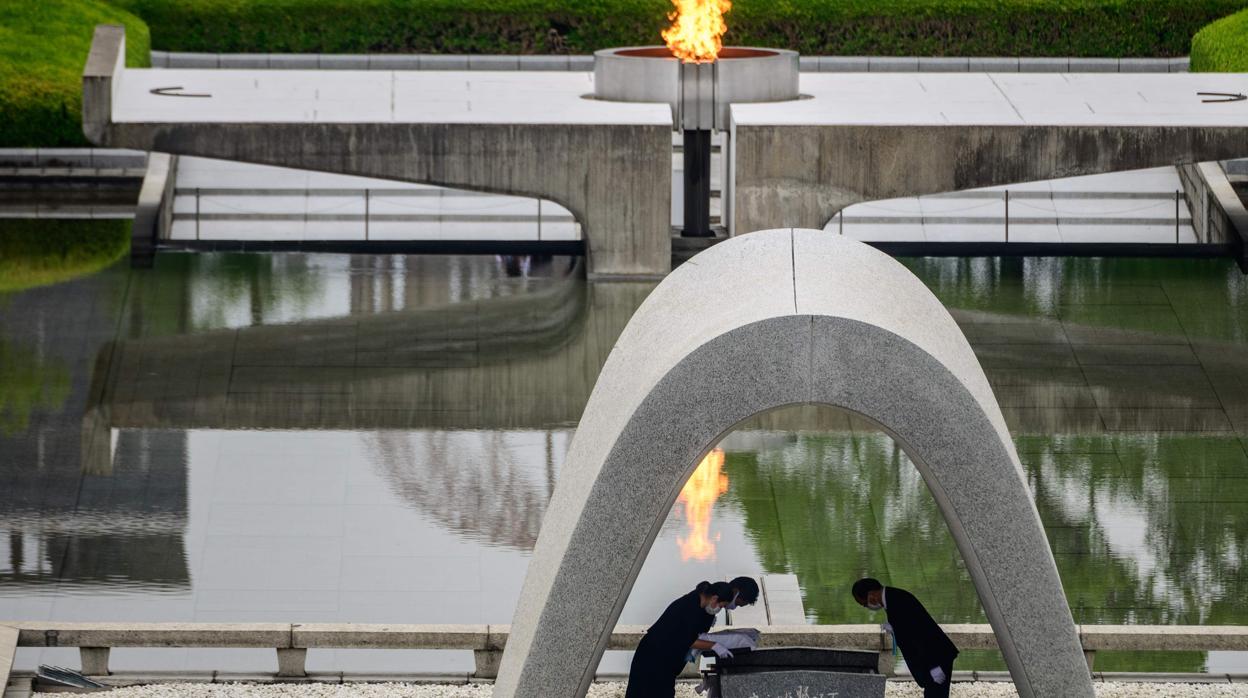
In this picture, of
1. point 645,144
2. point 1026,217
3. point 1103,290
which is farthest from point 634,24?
point 1103,290

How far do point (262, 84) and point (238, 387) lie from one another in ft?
22.2

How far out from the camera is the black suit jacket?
10.7 meters

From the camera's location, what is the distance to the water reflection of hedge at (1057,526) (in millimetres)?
13891

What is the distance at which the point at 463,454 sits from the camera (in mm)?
16953

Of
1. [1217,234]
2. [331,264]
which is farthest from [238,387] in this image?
[1217,234]

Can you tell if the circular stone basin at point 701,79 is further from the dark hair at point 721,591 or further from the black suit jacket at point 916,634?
the dark hair at point 721,591

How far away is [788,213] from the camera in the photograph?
22.6 meters

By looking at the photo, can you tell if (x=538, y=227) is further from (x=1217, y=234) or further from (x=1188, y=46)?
(x=1188, y=46)

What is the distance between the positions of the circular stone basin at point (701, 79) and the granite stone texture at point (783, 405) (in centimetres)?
1318

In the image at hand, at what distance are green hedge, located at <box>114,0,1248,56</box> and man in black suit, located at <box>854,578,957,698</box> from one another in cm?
2219

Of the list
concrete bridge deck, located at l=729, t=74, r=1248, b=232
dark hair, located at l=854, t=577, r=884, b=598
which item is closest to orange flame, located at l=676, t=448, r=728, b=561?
dark hair, located at l=854, t=577, r=884, b=598

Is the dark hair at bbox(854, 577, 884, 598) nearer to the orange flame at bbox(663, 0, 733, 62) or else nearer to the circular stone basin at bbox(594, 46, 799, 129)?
the circular stone basin at bbox(594, 46, 799, 129)

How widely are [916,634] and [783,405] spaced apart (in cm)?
199

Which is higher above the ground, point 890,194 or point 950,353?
point 950,353
